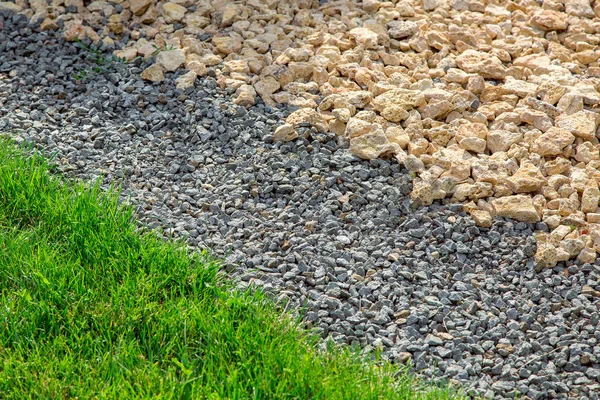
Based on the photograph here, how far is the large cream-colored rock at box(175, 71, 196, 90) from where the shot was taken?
4.22 m

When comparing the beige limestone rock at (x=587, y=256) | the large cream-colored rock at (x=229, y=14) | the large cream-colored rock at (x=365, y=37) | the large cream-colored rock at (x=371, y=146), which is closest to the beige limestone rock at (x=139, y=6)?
the large cream-colored rock at (x=229, y=14)

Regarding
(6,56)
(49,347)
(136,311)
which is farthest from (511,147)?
(6,56)

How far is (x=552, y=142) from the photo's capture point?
146 inches

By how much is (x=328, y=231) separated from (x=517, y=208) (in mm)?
851

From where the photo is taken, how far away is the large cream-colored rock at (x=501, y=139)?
12.4 ft

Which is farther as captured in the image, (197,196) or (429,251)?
(197,196)

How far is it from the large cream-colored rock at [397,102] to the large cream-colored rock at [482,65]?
365 mm

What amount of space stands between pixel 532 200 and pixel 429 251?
572 mm

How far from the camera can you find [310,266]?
328cm

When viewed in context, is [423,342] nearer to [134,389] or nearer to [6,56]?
[134,389]

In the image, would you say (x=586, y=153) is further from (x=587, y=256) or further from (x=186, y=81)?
(x=186, y=81)

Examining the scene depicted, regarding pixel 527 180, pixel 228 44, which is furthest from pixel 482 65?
pixel 228 44

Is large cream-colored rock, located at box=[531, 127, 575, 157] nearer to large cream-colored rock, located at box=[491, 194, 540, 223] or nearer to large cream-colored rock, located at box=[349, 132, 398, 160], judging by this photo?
large cream-colored rock, located at box=[491, 194, 540, 223]

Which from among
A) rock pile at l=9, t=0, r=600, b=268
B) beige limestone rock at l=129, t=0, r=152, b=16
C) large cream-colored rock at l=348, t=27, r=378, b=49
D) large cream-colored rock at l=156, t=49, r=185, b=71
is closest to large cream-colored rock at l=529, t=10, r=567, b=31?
rock pile at l=9, t=0, r=600, b=268
